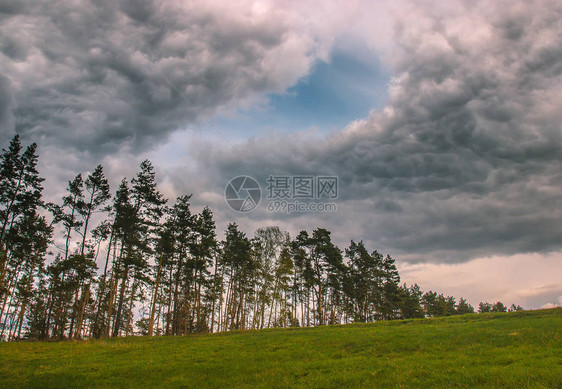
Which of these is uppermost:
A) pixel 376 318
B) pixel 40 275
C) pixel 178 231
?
pixel 178 231

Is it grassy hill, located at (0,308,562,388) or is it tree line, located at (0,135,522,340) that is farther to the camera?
tree line, located at (0,135,522,340)

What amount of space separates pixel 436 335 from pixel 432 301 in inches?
3537

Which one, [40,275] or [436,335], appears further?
[40,275]

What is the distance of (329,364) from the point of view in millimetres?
14508

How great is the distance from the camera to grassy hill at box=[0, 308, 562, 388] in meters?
11.1

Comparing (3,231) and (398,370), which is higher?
(3,231)

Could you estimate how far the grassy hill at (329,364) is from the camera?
11.1m

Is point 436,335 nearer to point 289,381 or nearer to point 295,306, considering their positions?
point 289,381

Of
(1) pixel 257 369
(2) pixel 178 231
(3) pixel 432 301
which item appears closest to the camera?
(1) pixel 257 369

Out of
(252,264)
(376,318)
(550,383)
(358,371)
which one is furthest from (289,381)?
(376,318)

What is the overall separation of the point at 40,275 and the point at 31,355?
38.3 metres

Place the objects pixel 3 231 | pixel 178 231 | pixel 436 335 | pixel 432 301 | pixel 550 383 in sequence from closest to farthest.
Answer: pixel 550 383 < pixel 436 335 < pixel 3 231 < pixel 178 231 < pixel 432 301

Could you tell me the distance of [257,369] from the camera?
1470cm

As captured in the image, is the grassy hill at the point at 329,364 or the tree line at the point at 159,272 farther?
the tree line at the point at 159,272
